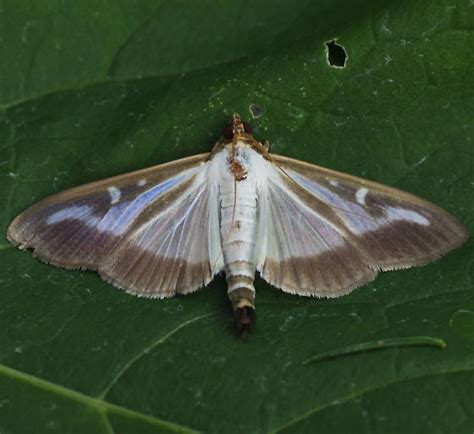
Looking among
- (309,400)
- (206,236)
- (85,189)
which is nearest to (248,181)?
(206,236)

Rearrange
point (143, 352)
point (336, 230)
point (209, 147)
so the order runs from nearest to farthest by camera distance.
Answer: point (143, 352) < point (336, 230) < point (209, 147)

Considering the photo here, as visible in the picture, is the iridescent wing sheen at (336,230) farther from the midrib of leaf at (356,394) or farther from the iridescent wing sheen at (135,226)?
the midrib of leaf at (356,394)

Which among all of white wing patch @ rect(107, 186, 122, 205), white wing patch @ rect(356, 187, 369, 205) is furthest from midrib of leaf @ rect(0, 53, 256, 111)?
white wing patch @ rect(356, 187, 369, 205)

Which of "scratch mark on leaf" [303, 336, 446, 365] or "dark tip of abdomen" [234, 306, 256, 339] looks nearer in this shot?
"scratch mark on leaf" [303, 336, 446, 365]

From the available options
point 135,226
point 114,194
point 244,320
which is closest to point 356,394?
point 244,320

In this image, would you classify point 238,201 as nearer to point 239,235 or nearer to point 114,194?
point 239,235

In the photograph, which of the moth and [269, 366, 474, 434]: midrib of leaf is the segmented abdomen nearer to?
the moth
